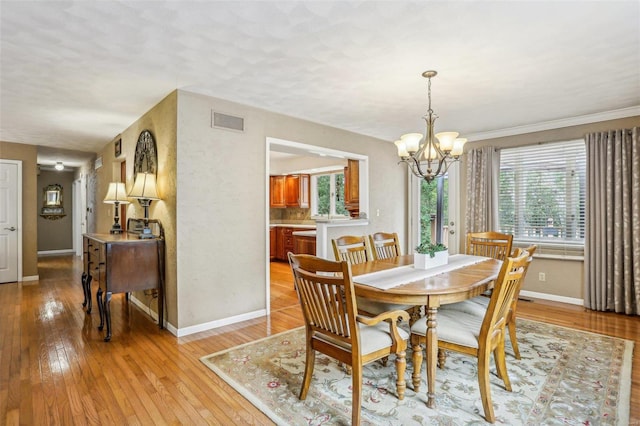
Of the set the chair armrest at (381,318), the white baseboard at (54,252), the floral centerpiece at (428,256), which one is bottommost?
the white baseboard at (54,252)

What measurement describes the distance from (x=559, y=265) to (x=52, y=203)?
1152 centimetres

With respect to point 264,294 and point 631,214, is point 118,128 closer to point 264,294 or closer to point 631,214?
point 264,294

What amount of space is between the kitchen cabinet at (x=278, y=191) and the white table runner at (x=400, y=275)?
5.69m

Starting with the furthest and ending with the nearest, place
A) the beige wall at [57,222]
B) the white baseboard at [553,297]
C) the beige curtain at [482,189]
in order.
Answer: the beige wall at [57,222]
the beige curtain at [482,189]
the white baseboard at [553,297]

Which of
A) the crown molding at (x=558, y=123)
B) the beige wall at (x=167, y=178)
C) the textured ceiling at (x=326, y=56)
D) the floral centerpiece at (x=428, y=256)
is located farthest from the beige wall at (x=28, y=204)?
the crown molding at (x=558, y=123)

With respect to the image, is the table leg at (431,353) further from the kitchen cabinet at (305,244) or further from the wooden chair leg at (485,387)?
the kitchen cabinet at (305,244)

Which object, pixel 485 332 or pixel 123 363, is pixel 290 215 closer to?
pixel 123 363

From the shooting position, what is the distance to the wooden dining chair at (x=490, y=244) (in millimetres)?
3637

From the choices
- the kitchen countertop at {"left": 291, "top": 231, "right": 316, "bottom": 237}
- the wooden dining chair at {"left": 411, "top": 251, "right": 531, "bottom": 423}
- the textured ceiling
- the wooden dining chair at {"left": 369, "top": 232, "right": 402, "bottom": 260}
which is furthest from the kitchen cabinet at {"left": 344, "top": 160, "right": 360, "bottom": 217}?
the wooden dining chair at {"left": 411, "top": 251, "right": 531, "bottom": 423}

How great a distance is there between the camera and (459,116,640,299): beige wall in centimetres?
423

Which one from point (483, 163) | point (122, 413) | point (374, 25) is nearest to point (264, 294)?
point (122, 413)

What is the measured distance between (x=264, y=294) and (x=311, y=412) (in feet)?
6.58

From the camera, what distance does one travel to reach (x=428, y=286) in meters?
2.20

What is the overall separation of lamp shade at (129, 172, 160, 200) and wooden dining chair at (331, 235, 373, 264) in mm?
1936
